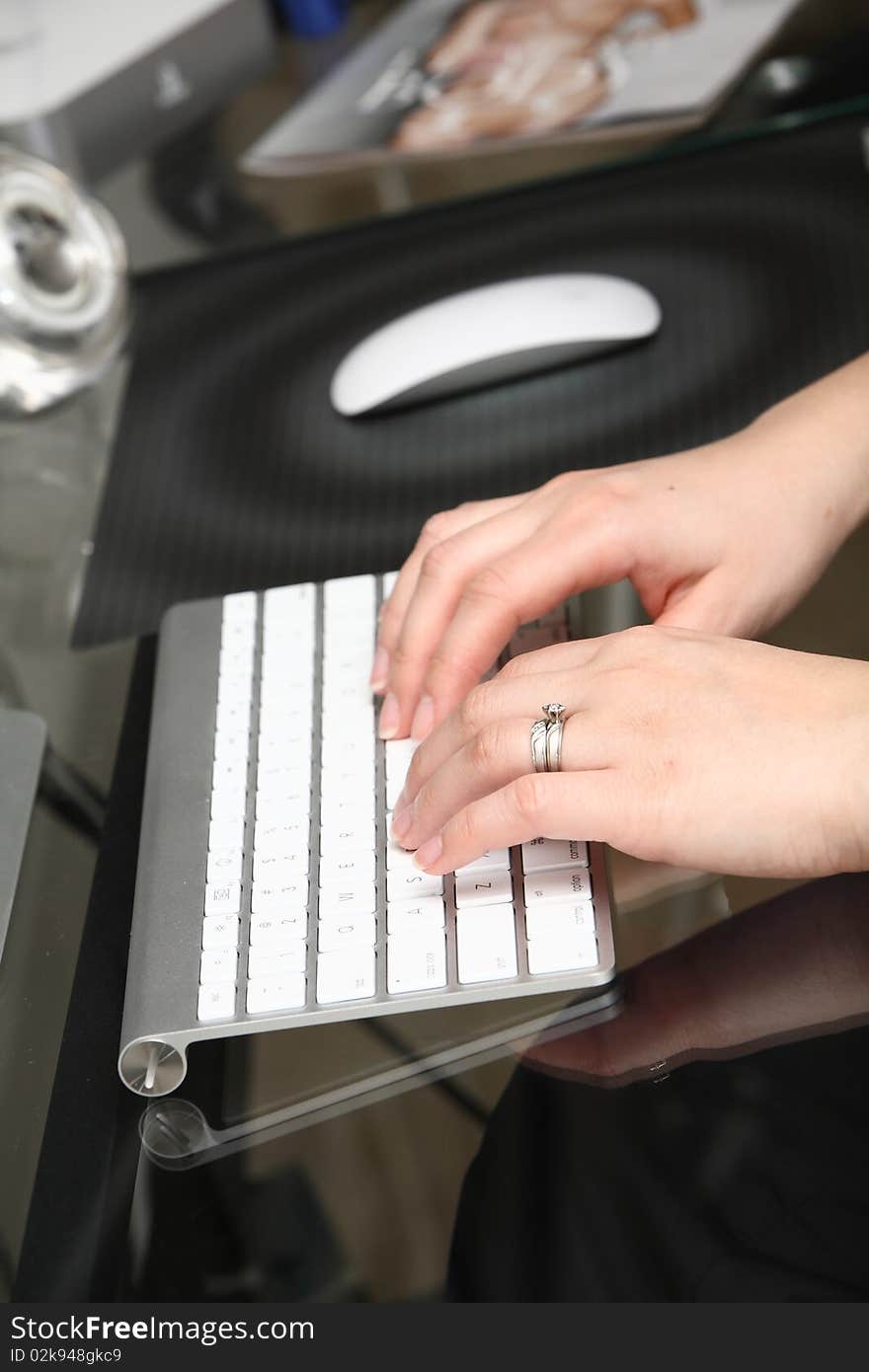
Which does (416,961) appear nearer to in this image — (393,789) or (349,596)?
(393,789)

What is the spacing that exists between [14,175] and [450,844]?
66cm

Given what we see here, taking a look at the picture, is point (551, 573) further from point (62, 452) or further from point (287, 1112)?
point (62, 452)

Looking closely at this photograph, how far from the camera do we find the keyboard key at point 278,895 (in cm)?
52

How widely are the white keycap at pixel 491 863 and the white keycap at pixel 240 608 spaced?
200mm

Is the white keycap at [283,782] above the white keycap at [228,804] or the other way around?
above

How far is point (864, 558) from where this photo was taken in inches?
25.9

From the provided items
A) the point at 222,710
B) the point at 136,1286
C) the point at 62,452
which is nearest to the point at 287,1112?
the point at 136,1286

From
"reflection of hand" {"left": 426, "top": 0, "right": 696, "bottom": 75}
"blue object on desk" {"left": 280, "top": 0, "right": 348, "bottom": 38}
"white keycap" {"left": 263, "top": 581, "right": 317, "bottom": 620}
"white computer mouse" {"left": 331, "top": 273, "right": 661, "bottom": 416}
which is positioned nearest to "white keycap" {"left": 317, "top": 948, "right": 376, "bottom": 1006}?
"white keycap" {"left": 263, "top": 581, "right": 317, "bottom": 620}

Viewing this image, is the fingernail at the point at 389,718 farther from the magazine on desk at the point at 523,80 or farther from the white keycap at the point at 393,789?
the magazine on desk at the point at 523,80

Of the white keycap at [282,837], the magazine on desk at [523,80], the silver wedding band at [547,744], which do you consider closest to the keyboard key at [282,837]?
the white keycap at [282,837]

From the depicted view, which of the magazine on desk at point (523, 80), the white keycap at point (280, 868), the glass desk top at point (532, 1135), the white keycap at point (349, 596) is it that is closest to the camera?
the glass desk top at point (532, 1135)

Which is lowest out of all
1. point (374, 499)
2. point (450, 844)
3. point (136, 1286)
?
point (136, 1286)

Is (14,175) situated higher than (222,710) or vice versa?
(14,175)

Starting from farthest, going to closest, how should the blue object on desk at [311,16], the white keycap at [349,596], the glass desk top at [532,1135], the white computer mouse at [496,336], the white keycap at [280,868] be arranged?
the blue object on desk at [311,16]
the white computer mouse at [496,336]
the white keycap at [349,596]
the white keycap at [280,868]
the glass desk top at [532,1135]
